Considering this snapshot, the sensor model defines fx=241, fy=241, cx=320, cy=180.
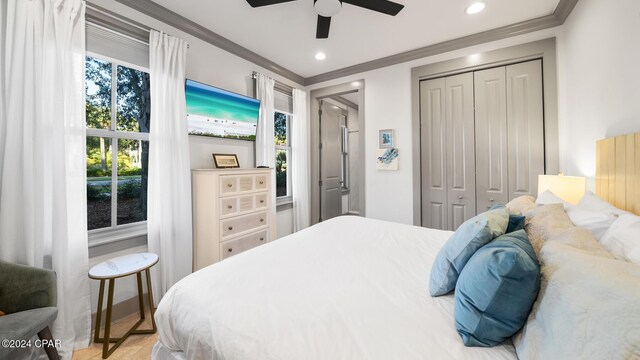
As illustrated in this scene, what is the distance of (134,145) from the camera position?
7.38 ft

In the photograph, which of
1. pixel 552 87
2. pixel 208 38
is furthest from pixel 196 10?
pixel 552 87

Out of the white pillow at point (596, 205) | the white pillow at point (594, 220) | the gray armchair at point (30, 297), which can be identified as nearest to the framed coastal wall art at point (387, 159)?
the white pillow at point (596, 205)

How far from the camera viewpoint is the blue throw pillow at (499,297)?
74 cm

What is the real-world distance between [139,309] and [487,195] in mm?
3766

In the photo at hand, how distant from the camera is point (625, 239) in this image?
876 millimetres

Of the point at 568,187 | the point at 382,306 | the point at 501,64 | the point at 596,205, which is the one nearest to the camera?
the point at 382,306

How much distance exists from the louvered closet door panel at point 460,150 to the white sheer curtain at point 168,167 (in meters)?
3.01

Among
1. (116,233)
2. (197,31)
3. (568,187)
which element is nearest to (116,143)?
(116,233)

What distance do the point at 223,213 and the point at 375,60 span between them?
9.40 feet

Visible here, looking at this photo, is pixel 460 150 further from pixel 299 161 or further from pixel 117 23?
pixel 117 23

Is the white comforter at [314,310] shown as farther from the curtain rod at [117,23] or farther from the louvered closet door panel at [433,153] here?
the curtain rod at [117,23]

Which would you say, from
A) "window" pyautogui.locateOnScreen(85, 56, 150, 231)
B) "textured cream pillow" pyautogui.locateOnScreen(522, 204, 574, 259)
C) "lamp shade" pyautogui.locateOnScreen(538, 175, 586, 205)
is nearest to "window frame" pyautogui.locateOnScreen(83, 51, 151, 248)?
"window" pyautogui.locateOnScreen(85, 56, 150, 231)

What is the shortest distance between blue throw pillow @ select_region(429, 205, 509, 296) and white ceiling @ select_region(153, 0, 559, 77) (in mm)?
2155

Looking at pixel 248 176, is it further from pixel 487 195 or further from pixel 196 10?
pixel 487 195
